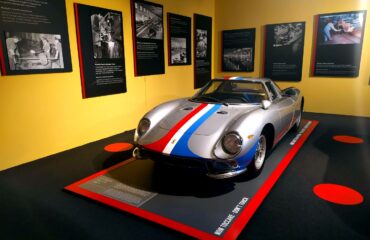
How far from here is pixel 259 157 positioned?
3.11 m

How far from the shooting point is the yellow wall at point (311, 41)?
19.6 feet

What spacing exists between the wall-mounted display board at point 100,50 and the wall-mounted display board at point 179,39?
1423 mm

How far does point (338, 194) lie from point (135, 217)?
2.02 metres

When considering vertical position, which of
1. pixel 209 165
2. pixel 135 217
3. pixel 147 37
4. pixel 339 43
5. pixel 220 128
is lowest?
pixel 135 217

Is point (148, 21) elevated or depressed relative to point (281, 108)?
elevated

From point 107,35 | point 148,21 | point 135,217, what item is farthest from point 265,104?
point 148,21

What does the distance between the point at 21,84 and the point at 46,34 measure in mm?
771

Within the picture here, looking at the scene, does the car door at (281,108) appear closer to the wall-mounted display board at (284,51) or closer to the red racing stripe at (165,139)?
the red racing stripe at (165,139)

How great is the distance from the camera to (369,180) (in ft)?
9.81

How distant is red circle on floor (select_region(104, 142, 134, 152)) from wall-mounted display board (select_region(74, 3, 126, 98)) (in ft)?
3.00

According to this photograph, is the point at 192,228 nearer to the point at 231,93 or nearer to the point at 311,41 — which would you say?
the point at 231,93

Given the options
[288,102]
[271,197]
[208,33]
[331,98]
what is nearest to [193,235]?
[271,197]

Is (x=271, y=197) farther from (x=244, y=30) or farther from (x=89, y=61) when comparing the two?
(x=244, y=30)

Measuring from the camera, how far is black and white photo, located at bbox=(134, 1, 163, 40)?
5.04 m
